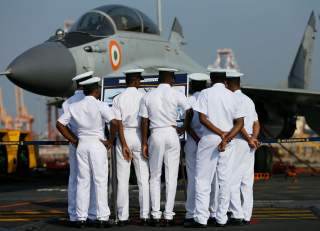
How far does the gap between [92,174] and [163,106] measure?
122cm

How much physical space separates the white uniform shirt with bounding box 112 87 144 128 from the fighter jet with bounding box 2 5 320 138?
5.69m

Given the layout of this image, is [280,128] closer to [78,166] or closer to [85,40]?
[85,40]

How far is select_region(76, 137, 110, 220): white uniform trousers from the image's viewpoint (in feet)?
29.0

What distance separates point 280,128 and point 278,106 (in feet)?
3.27

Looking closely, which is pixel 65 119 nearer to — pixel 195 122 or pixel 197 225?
pixel 195 122

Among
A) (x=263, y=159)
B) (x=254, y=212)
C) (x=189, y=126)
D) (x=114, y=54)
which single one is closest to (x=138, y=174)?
(x=189, y=126)

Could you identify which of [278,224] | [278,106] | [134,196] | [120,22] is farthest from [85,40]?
[278,224]

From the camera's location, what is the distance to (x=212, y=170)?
8727 millimetres

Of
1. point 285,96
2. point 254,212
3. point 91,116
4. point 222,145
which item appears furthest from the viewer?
point 285,96

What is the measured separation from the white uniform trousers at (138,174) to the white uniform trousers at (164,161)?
11 centimetres

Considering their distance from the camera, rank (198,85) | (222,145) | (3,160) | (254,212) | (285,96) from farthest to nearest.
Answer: (3,160) → (285,96) → (254,212) → (198,85) → (222,145)

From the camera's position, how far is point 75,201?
9117mm

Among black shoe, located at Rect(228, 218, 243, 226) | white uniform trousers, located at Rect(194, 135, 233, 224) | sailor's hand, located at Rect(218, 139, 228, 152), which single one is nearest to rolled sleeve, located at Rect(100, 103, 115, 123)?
white uniform trousers, located at Rect(194, 135, 233, 224)

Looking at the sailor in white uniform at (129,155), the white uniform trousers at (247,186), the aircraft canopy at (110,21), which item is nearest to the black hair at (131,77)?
the sailor in white uniform at (129,155)
